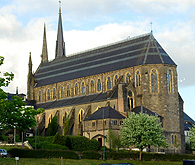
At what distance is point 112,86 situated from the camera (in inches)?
4085

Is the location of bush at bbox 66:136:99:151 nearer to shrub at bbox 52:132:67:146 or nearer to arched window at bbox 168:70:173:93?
shrub at bbox 52:132:67:146

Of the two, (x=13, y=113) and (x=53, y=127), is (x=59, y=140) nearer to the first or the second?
(x=53, y=127)

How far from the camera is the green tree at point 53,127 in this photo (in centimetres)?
10776

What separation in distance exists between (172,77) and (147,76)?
595 centimetres

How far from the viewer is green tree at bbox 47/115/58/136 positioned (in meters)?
→ 108

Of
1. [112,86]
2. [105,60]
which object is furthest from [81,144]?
[105,60]

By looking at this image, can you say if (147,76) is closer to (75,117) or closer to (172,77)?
(172,77)

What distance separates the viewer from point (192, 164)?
51.3m

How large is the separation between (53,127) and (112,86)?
18786mm

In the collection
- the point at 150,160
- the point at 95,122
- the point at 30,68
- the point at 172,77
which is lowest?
the point at 150,160

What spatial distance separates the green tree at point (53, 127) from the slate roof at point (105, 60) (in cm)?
1418

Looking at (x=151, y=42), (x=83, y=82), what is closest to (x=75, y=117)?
(x=83, y=82)

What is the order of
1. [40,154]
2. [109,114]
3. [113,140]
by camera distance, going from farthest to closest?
[109,114], [113,140], [40,154]

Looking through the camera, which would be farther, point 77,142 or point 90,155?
point 77,142
